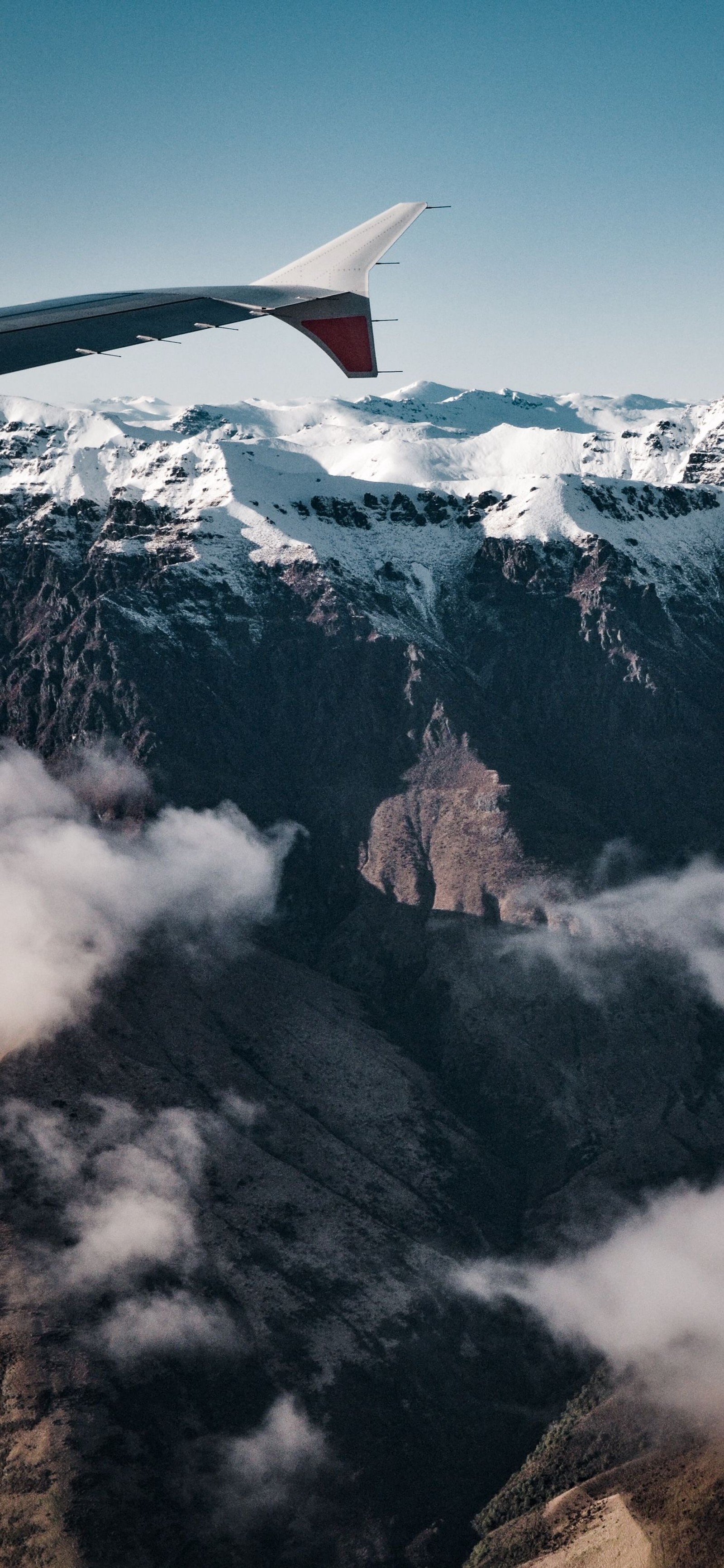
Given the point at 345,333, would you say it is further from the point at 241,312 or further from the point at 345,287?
Result: the point at 241,312

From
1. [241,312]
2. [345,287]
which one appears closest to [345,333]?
[345,287]

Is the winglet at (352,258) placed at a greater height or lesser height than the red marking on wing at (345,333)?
greater

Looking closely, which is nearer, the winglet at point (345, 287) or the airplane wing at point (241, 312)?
the airplane wing at point (241, 312)

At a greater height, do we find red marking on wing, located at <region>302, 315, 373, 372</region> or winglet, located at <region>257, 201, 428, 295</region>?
winglet, located at <region>257, 201, 428, 295</region>

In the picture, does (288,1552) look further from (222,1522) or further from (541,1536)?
(541,1536)

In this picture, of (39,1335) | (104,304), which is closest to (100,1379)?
(39,1335)
